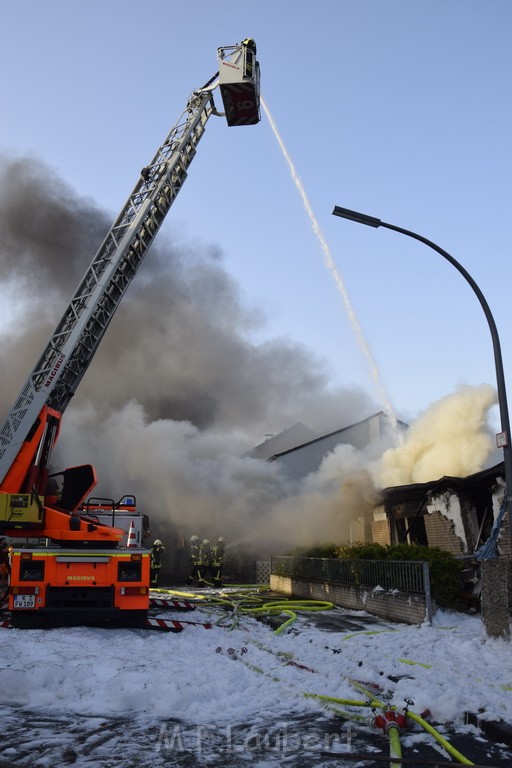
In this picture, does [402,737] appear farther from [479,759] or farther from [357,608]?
[357,608]

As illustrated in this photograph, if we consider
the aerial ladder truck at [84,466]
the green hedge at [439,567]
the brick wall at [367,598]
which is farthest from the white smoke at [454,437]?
the aerial ladder truck at [84,466]

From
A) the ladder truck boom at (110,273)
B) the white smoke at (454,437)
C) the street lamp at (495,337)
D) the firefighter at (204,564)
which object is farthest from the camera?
the firefighter at (204,564)

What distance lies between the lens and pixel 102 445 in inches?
893

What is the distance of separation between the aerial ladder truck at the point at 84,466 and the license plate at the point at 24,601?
15 millimetres

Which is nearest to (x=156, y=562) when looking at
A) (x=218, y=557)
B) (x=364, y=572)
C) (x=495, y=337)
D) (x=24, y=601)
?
(x=218, y=557)

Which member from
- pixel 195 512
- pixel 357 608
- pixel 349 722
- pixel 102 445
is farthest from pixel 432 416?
A: pixel 349 722

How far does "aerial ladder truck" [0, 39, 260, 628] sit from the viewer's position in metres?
9.48

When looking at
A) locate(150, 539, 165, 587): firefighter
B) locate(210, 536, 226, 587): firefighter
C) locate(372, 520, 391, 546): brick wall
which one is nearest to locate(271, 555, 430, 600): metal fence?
locate(210, 536, 226, 587): firefighter

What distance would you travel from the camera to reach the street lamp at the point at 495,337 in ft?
28.8

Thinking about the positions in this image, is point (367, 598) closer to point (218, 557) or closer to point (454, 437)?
point (454, 437)

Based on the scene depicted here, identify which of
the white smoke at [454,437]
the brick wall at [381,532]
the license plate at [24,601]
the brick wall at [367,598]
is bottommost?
the brick wall at [367,598]

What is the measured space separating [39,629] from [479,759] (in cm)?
711

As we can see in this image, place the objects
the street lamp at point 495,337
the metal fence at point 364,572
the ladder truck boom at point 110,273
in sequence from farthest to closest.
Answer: the metal fence at point 364,572, the ladder truck boom at point 110,273, the street lamp at point 495,337

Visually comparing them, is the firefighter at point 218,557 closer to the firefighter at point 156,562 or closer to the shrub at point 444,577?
the firefighter at point 156,562
